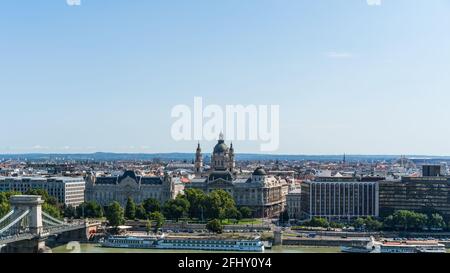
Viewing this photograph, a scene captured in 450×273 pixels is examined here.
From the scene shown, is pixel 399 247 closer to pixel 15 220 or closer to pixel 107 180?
pixel 15 220

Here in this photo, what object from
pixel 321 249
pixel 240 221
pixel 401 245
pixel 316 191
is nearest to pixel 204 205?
pixel 240 221

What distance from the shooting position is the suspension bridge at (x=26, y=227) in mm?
8836

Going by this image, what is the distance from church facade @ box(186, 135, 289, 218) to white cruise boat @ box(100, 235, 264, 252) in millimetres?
5805

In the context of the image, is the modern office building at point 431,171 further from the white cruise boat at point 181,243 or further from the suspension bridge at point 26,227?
the suspension bridge at point 26,227

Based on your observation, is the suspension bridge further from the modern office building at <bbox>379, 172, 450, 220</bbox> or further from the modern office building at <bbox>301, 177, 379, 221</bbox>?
the modern office building at <bbox>379, 172, 450, 220</bbox>

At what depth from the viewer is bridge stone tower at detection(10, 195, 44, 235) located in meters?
9.56

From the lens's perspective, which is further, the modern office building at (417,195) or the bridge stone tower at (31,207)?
the modern office building at (417,195)

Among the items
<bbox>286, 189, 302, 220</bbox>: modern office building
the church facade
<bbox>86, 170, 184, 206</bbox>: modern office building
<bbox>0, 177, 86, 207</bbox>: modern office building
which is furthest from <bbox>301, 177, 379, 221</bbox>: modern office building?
<bbox>0, 177, 86, 207</bbox>: modern office building

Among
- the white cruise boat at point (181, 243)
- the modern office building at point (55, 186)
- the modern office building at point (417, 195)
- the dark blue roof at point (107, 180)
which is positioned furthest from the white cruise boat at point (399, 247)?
the modern office building at point (55, 186)

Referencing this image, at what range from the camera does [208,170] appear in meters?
19.9

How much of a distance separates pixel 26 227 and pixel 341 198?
23.9 feet

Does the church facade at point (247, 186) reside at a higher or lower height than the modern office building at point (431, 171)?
lower

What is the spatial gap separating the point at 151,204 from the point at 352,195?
4002mm

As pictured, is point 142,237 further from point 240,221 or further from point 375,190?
point 375,190
